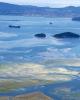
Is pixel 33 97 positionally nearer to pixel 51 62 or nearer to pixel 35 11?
pixel 51 62

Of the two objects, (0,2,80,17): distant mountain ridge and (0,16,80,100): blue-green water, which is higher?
(0,2,80,17): distant mountain ridge

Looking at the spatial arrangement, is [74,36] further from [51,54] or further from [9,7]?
[9,7]

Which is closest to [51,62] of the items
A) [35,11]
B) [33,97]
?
[33,97]

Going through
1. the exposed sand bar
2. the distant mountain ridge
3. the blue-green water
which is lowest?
the exposed sand bar

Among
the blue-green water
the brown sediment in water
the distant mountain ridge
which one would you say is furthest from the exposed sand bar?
the distant mountain ridge

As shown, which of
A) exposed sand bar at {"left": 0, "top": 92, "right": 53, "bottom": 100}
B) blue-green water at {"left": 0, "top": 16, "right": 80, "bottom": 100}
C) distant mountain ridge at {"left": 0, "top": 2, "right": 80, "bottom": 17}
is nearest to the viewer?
exposed sand bar at {"left": 0, "top": 92, "right": 53, "bottom": 100}

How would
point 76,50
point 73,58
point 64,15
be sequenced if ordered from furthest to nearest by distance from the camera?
point 64,15 → point 76,50 → point 73,58

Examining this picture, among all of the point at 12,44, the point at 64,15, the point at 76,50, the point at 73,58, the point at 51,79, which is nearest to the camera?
the point at 51,79

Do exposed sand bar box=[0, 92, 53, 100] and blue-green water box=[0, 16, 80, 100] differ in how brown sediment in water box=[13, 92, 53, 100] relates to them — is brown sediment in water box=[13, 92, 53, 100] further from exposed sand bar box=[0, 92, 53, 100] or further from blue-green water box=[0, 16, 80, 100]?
blue-green water box=[0, 16, 80, 100]

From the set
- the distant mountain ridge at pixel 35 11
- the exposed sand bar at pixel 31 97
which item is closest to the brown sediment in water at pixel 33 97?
the exposed sand bar at pixel 31 97

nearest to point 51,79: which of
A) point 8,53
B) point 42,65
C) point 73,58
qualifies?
point 42,65

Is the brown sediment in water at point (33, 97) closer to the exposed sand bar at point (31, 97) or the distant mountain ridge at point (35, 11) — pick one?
the exposed sand bar at point (31, 97)
